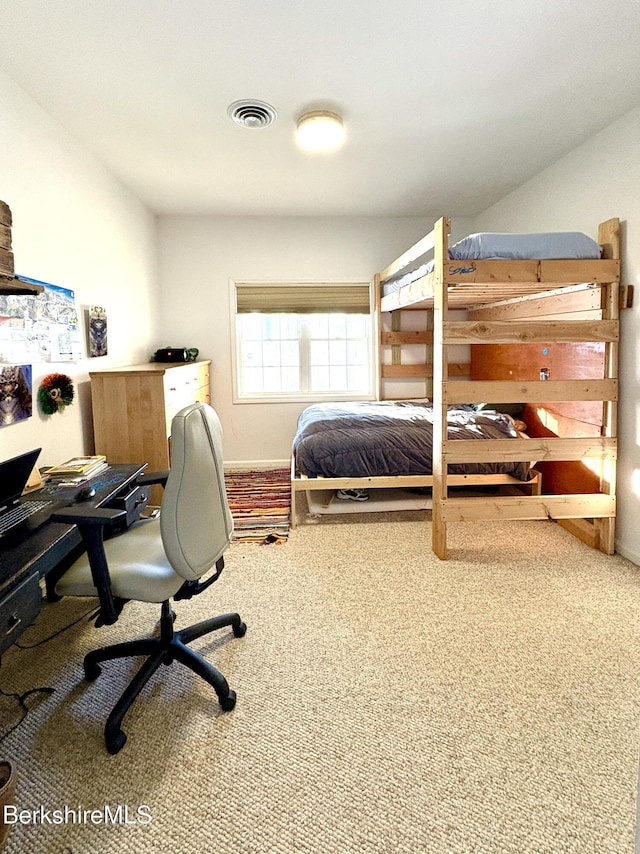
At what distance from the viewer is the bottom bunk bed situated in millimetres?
3410

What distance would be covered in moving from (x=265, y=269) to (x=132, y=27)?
291 cm

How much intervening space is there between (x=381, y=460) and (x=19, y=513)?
2.32m

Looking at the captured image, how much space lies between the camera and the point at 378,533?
3.29 meters

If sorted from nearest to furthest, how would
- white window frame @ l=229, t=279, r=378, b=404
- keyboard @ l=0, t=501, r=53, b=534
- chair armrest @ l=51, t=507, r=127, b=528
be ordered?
chair armrest @ l=51, t=507, r=127, b=528 < keyboard @ l=0, t=501, r=53, b=534 < white window frame @ l=229, t=279, r=378, b=404

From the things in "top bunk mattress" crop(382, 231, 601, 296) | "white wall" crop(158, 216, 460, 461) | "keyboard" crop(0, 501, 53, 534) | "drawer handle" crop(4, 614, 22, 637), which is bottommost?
"drawer handle" crop(4, 614, 22, 637)

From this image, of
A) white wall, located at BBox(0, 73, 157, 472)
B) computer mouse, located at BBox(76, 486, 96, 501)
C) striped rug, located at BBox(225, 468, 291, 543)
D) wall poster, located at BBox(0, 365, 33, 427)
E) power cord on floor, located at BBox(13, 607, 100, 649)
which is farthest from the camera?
striped rug, located at BBox(225, 468, 291, 543)

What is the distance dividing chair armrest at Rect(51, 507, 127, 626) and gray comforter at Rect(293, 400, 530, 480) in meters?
1.99

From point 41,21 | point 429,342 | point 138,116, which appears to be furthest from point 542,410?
point 41,21

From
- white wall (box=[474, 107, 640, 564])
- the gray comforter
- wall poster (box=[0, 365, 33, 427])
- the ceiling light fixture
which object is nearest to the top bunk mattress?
white wall (box=[474, 107, 640, 564])

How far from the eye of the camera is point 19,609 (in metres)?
1.24

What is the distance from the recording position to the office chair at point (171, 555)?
1.53 metres

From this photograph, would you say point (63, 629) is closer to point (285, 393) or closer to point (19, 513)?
point (19, 513)

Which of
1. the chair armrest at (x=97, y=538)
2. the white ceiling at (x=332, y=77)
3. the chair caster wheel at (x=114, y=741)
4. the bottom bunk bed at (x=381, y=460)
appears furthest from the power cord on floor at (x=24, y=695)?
the white ceiling at (x=332, y=77)

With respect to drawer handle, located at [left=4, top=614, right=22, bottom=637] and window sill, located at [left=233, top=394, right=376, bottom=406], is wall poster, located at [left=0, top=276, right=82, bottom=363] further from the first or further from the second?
window sill, located at [left=233, top=394, right=376, bottom=406]
